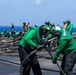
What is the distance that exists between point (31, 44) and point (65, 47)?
1233mm

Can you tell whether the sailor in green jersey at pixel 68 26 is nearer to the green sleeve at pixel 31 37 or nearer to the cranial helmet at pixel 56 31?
the green sleeve at pixel 31 37

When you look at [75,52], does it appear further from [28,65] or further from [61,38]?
[28,65]

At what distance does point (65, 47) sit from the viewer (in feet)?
32.5

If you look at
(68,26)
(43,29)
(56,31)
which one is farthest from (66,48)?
(68,26)

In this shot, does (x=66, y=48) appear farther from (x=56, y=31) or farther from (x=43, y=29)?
(x=43, y=29)

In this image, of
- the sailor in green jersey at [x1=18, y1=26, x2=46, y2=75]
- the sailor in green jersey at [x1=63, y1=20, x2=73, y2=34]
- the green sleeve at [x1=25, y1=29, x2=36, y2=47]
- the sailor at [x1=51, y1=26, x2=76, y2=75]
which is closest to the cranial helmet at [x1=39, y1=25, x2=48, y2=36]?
the sailor in green jersey at [x1=18, y1=26, x2=46, y2=75]

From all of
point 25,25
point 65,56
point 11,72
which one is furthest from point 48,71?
point 25,25

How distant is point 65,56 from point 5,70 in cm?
589

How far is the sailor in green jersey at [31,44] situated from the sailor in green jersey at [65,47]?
2.60 feet

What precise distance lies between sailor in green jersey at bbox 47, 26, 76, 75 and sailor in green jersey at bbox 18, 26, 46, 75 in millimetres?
793

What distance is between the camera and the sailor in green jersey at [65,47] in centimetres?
974

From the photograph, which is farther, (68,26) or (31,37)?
(68,26)

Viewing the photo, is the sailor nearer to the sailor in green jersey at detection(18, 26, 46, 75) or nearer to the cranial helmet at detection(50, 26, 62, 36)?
the cranial helmet at detection(50, 26, 62, 36)

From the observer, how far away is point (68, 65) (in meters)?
10.0
